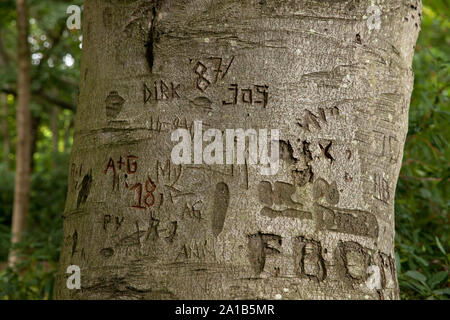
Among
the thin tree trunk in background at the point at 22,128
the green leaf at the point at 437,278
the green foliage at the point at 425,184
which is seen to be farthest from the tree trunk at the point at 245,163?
the thin tree trunk in background at the point at 22,128

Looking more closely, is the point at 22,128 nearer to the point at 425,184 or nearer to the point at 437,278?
the point at 425,184

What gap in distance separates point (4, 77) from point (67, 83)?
927 mm

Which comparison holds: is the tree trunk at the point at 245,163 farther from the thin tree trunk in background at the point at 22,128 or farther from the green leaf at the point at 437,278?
the thin tree trunk in background at the point at 22,128
